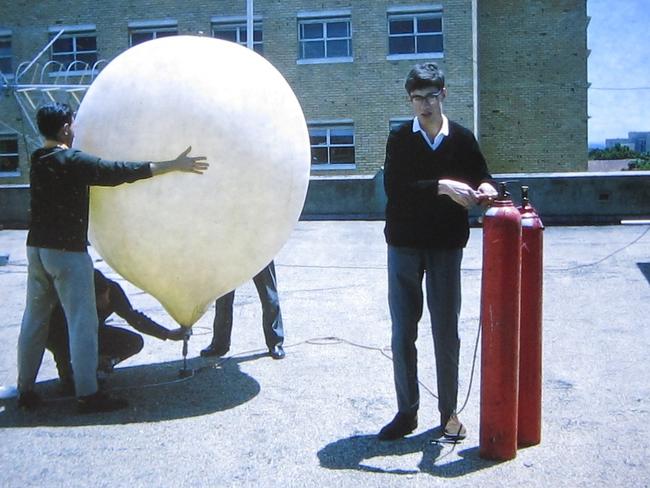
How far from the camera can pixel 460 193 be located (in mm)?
3752

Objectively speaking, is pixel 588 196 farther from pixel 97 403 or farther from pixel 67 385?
pixel 97 403

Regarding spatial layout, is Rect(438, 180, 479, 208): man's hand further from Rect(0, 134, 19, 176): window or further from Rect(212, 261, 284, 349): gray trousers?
Rect(0, 134, 19, 176): window

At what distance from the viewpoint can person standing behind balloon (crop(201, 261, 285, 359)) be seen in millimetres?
5922

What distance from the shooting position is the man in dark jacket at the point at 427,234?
4.00 metres

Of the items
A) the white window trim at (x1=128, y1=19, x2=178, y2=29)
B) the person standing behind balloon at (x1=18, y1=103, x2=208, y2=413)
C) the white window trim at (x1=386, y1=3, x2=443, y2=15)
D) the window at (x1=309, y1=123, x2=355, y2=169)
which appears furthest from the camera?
the white window trim at (x1=128, y1=19, x2=178, y2=29)

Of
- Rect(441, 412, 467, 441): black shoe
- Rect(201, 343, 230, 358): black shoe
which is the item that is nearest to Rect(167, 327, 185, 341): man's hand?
Rect(201, 343, 230, 358): black shoe

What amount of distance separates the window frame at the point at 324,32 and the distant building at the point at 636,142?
166 ft

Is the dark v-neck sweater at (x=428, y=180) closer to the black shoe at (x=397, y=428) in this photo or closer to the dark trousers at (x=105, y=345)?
the black shoe at (x=397, y=428)

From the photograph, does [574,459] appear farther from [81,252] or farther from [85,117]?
[85,117]

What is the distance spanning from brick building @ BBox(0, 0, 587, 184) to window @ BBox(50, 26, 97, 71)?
1.7 inches

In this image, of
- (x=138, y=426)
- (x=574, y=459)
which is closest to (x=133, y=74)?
(x=138, y=426)

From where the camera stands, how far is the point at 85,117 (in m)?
4.47

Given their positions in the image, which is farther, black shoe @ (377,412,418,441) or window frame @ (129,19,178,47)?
window frame @ (129,19,178,47)

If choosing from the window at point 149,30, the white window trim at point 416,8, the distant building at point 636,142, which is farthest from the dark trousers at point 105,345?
the distant building at point 636,142
